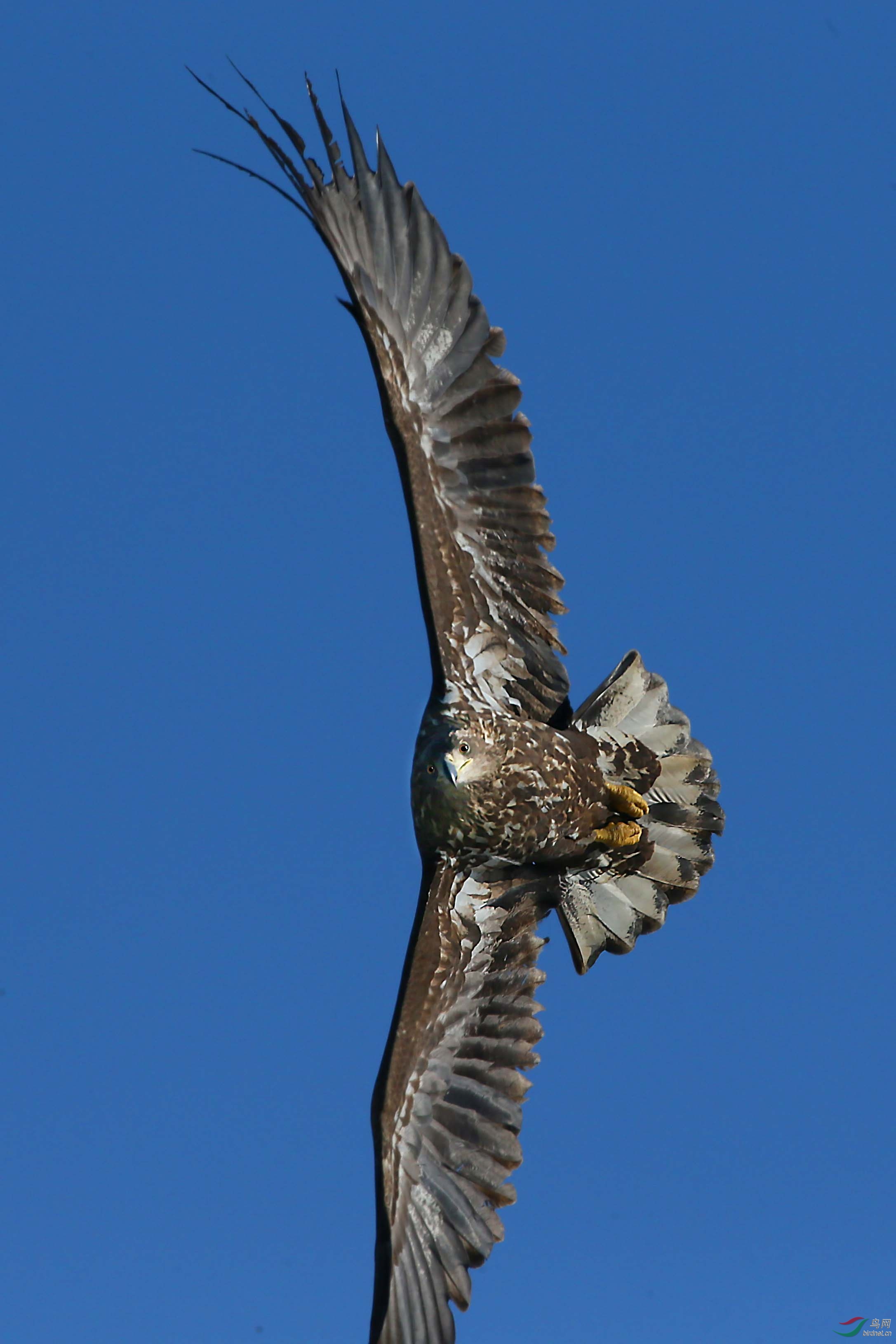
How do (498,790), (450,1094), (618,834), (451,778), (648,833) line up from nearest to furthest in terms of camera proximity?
(451,778) < (498,790) < (450,1094) < (618,834) < (648,833)

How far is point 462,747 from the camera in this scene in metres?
12.4

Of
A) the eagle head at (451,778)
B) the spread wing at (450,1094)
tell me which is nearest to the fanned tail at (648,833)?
the spread wing at (450,1094)

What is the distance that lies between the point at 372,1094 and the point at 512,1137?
78 centimetres

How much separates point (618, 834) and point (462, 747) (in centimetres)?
130

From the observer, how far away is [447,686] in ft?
41.6

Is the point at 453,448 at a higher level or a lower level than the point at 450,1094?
higher

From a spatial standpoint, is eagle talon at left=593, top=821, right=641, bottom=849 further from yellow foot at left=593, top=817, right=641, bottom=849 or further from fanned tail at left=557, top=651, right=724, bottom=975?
fanned tail at left=557, top=651, right=724, bottom=975

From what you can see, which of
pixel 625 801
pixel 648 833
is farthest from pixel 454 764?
pixel 648 833

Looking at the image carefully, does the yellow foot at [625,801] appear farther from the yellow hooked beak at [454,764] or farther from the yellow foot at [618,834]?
the yellow hooked beak at [454,764]

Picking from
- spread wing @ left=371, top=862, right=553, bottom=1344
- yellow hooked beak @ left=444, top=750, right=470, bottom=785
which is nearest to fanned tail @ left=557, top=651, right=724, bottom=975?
spread wing @ left=371, top=862, right=553, bottom=1344

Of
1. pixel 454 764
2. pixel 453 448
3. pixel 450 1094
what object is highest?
pixel 453 448

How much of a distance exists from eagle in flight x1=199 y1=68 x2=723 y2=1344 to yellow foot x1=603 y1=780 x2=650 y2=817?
0.01 meters

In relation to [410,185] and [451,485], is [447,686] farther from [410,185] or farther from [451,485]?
[410,185]

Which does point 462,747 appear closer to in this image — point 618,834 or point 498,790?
point 498,790
